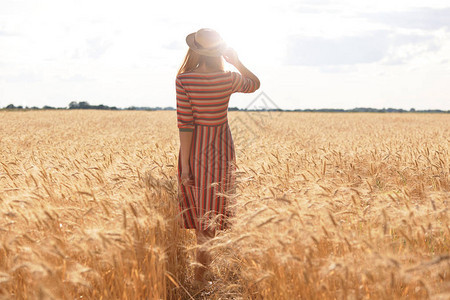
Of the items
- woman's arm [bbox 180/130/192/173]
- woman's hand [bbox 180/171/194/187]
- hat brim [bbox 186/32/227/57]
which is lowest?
woman's hand [bbox 180/171/194/187]

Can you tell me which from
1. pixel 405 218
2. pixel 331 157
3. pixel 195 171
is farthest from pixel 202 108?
pixel 331 157

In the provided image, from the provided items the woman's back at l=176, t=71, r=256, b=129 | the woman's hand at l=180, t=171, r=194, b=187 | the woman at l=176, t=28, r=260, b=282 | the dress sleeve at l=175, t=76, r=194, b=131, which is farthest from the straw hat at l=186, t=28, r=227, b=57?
the woman's hand at l=180, t=171, r=194, b=187

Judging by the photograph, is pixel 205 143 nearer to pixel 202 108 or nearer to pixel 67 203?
pixel 202 108

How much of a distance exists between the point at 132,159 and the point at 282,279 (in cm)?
293

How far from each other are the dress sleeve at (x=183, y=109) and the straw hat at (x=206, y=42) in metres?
0.27

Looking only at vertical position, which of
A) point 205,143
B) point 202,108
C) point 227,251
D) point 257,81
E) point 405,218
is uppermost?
point 257,81

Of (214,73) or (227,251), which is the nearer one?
(214,73)

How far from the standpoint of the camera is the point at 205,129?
9.60 ft

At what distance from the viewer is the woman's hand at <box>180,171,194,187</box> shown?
3.01 metres

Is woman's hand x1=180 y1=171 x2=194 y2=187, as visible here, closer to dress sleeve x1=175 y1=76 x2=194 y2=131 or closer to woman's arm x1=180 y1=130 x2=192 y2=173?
woman's arm x1=180 y1=130 x2=192 y2=173

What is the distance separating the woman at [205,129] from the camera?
280cm

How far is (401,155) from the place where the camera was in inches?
212

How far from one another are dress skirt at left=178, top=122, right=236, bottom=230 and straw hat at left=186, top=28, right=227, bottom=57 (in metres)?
0.56

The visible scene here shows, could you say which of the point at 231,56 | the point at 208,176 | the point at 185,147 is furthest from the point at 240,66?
the point at 208,176
